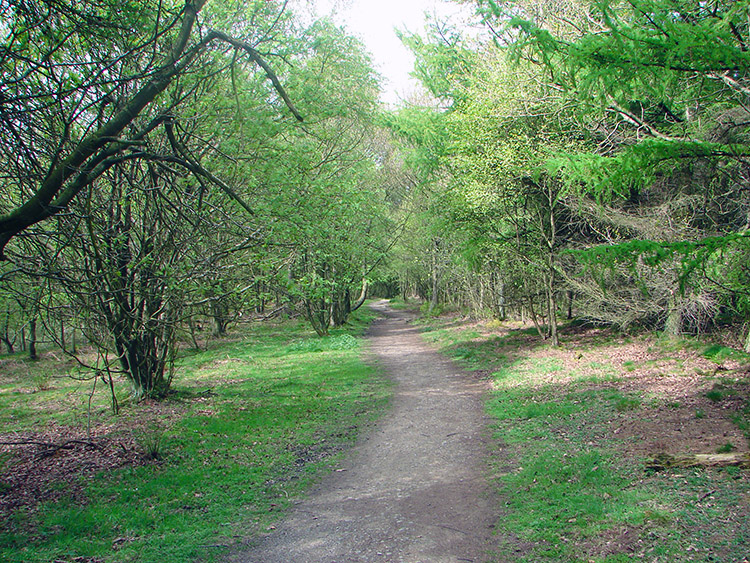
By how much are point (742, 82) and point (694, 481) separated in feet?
24.4

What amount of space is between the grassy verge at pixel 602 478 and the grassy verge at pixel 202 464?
8.82 ft

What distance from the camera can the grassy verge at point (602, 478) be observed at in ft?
14.3

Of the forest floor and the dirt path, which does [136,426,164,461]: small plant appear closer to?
the forest floor

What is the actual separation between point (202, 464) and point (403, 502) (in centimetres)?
311

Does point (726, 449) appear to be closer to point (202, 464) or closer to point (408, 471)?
point (408, 471)

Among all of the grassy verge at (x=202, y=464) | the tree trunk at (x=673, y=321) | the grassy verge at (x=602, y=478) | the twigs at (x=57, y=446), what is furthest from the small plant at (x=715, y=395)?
the twigs at (x=57, y=446)

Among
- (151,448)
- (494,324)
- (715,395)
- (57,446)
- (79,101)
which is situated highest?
(79,101)

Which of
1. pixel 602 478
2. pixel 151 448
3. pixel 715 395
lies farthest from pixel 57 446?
pixel 715 395

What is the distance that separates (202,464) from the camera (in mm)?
7250

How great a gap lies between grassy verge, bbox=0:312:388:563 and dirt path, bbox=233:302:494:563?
17.1 inches

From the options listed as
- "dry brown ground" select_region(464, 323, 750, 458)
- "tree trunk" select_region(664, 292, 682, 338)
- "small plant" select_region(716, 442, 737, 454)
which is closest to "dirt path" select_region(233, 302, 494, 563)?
"dry brown ground" select_region(464, 323, 750, 458)

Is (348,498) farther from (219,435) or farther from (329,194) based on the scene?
(329,194)

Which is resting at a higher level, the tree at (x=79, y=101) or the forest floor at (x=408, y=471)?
the tree at (x=79, y=101)

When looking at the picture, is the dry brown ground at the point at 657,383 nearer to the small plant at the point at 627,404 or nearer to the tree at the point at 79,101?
the small plant at the point at 627,404
